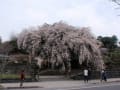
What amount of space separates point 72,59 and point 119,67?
9.80m

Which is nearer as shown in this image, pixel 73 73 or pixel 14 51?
pixel 73 73

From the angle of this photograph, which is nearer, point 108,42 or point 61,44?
point 61,44

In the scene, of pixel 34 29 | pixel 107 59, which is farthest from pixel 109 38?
pixel 34 29

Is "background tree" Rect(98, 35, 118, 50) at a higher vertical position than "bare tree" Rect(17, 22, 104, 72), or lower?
higher

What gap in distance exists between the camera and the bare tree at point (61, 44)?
161 feet

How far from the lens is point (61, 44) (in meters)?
49.7

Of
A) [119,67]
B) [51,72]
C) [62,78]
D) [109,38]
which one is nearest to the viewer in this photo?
[62,78]

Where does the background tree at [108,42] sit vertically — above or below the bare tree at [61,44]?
above

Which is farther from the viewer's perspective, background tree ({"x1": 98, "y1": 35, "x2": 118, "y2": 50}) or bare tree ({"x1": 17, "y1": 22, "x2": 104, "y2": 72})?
background tree ({"x1": 98, "y1": 35, "x2": 118, "y2": 50})

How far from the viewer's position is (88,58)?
49656 mm

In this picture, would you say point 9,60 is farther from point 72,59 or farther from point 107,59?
point 107,59

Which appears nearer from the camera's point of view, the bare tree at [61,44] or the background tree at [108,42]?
the bare tree at [61,44]

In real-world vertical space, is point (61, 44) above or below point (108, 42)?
below

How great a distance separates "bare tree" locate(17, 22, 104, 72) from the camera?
161 feet
